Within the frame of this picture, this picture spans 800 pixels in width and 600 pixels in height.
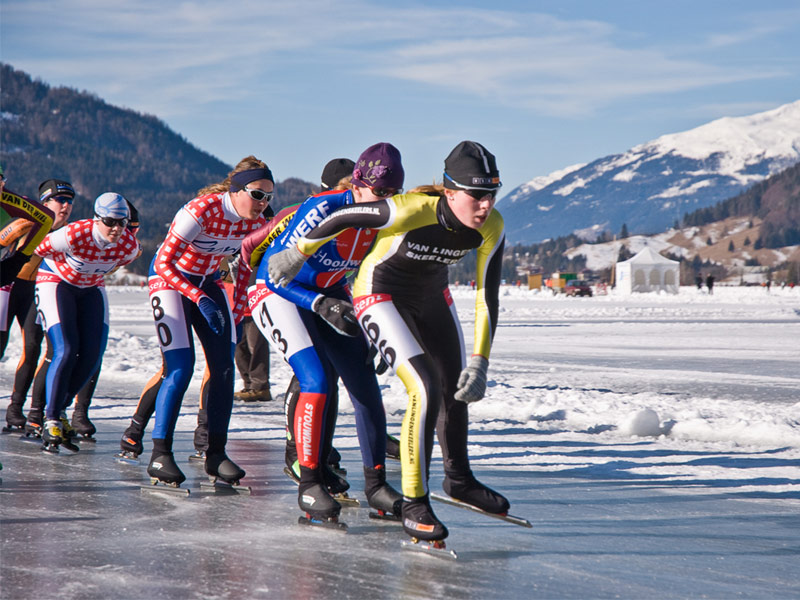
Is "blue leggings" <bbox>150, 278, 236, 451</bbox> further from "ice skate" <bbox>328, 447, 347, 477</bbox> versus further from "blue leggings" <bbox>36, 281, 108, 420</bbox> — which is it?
"blue leggings" <bbox>36, 281, 108, 420</bbox>

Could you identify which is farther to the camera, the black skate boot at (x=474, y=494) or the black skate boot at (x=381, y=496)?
the black skate boot at (x=381, y=496)

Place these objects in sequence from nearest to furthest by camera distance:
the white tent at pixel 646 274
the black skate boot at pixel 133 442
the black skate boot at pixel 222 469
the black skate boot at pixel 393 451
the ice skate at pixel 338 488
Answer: the ice skate at pixel 338 488, the black skate boot at pixel 222 469, the black skate boot at pixel 133 442, the black skate boot at pixel 393 451, the white tent at pixel 646 274

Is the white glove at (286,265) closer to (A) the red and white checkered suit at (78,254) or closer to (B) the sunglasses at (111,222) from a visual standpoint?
(B) the sunglasses at (111,222)

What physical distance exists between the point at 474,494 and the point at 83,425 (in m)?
3.67

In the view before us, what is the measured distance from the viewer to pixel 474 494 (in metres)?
3.99

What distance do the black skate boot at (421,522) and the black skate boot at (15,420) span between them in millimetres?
4081

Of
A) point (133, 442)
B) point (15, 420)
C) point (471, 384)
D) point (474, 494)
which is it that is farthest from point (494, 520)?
point (15, 420)

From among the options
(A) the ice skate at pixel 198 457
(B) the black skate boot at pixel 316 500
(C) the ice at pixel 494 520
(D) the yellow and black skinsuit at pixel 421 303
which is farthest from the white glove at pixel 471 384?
(A) the ice skate at pixel 198 457

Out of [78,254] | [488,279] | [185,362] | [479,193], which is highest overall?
[479,193]

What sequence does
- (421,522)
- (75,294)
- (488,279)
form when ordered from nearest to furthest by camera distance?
(421,522), (488,279), (75,294)

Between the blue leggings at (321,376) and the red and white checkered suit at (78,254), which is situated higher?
the red and white checkered suit at (78,254)

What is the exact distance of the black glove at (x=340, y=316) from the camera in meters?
4.07

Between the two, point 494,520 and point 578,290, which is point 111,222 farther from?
point 578,290

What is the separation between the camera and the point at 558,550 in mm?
3555
